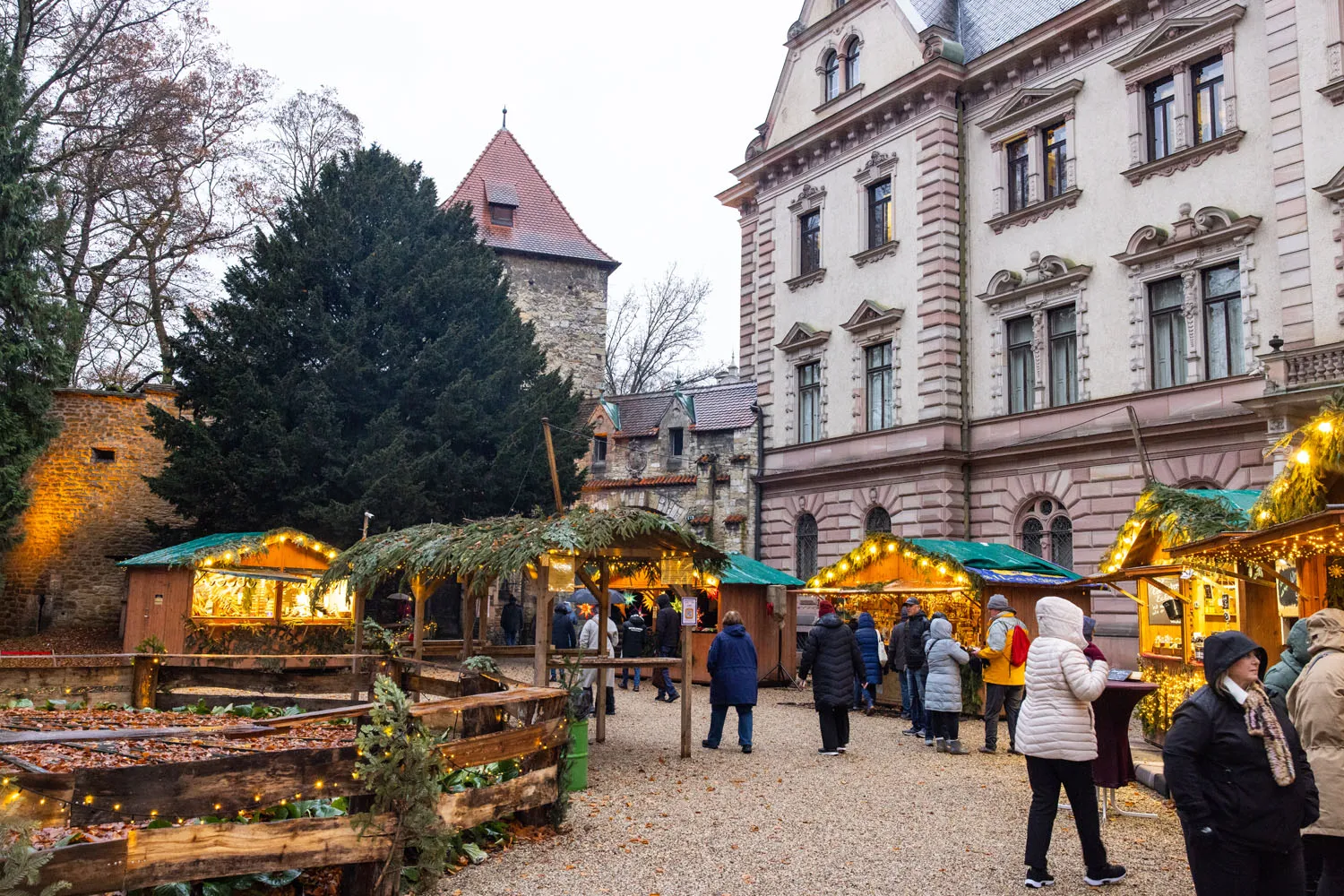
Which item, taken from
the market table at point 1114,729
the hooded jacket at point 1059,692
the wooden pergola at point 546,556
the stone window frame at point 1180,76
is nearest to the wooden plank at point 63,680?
the wooden pergola at point 546,556

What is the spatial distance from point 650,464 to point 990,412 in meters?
14.7

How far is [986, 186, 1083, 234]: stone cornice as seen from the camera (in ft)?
75.2

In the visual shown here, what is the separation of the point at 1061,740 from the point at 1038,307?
59.3 feet

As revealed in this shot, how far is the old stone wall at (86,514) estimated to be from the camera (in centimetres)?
2827

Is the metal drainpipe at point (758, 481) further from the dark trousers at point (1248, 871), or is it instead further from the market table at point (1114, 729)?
the dark trousers at point (1248, 871)

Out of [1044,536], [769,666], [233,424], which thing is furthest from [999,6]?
[233,424]

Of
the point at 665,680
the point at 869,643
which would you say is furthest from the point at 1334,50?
the point at 665,680

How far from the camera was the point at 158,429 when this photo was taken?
1088 inches

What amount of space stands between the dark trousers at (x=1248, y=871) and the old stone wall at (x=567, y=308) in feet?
133

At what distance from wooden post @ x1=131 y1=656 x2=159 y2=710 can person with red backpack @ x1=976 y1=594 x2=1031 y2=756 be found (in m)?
9.66

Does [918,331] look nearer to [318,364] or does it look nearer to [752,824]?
[318,364]

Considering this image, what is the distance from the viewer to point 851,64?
28312 mm

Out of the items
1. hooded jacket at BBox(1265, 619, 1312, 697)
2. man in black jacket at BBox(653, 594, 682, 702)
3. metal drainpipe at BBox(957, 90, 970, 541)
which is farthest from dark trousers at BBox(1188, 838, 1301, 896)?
metal drainpipe at BBox(957, 90, 970, 541)

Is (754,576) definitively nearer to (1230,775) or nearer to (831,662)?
(831,662)
